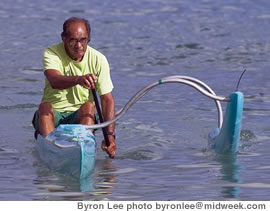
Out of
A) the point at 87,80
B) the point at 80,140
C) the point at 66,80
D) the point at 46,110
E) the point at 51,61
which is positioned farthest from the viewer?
the point at 46,110

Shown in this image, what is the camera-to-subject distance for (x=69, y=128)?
8344 millimetres

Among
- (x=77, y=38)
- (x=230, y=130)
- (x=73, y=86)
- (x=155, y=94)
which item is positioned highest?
(x=77, y=38)

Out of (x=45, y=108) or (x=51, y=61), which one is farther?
(x=45, y=108)

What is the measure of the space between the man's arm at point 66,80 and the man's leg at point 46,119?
1.06 feet

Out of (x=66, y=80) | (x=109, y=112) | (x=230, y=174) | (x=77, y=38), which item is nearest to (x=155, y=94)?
(x=109, y=112)

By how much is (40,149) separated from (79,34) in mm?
1211

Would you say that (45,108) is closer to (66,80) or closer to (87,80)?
(66,80)

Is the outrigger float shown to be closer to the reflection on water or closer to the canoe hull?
the canoe hull

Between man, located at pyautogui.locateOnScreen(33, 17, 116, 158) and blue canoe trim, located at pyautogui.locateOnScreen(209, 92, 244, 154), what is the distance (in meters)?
1.14

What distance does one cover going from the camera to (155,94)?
42.1 ft

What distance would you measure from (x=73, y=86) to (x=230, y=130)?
1.65 metres

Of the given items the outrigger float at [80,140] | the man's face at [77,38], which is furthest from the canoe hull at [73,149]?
the man's face at [77,38]

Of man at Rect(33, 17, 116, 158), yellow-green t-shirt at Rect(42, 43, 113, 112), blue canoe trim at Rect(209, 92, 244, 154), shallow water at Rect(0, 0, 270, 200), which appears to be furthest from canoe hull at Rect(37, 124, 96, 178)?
blue canoe trim at Rect(209, 92, 244, 154)

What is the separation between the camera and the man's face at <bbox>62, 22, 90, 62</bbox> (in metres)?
8.59
